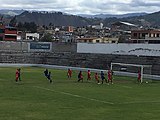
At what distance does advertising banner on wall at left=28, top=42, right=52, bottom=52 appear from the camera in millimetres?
82375

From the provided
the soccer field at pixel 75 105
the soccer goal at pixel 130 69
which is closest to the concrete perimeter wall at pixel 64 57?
the soccer goal at pixel 130 69

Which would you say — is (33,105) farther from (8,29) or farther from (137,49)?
(8,29)

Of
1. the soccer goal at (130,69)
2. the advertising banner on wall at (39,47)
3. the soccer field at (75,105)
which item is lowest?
the soccer goal at (130,69)

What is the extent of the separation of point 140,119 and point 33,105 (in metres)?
7.31

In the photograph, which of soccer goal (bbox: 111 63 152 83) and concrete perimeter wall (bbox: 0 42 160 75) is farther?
concrete perimeter wall (bbox: 0 42 160 75)

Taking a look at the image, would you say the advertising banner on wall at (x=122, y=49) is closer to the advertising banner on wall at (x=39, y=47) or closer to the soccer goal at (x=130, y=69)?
the soccer goal at (x=130, y=69)

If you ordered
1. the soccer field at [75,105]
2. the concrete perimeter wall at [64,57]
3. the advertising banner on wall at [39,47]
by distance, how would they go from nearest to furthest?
the soccer field at [75,105] < the concrete perimeter wall at [64,57] < the advertising banner on wall at [39,47]

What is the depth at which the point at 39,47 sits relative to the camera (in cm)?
8269

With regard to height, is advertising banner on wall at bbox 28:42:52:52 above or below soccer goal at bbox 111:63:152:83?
above

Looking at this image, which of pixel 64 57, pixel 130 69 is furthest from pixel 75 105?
pixel 64 57

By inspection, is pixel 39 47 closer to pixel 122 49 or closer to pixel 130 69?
pixel 122 49

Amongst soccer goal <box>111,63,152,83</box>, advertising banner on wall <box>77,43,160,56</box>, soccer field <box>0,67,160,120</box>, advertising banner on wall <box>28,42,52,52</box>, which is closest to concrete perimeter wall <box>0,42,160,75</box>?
advertising banner on wall <box>28,42,52,52</box>

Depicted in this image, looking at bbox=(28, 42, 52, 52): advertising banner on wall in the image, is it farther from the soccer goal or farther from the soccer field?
the soccer field

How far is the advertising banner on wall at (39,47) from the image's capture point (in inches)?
3243
